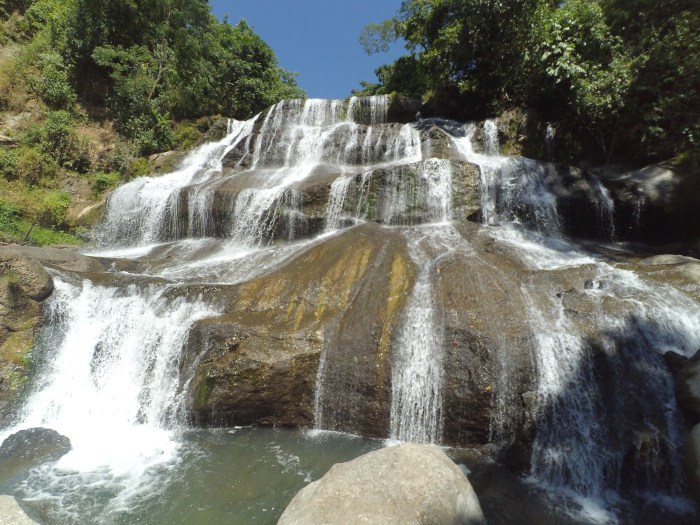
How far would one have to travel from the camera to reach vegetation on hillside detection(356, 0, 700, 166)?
10.8 metres

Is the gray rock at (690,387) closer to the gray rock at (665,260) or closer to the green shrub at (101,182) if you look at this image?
the gray rock at (665,260)

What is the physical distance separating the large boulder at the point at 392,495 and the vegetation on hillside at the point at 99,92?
15.3 meters

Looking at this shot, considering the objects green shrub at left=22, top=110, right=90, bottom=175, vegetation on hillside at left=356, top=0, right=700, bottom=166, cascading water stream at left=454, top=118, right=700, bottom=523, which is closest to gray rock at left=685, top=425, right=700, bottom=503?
cascading water stream at left=454, top=118, right=700, bottom=523

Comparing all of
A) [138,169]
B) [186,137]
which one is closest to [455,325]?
[138,169]

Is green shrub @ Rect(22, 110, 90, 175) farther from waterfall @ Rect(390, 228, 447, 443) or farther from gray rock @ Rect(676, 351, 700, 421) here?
gray rock @ Rect(676, 351, 700, 421)

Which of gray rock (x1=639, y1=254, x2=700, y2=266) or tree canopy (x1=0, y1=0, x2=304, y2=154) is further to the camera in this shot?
tree canopy (x1=0, y1=0, x2=304, y2=154)

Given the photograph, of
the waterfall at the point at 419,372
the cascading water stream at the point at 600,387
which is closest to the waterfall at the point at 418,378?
the waterfall at the point at 419,372

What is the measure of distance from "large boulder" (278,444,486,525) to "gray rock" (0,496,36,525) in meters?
2.59

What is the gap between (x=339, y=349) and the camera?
6828mm

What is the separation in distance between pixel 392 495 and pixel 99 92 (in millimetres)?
24581

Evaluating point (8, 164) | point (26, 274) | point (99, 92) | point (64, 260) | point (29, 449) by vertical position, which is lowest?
point (29, 449)

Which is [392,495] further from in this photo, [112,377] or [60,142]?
[60,142]

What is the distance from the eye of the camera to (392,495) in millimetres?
3750

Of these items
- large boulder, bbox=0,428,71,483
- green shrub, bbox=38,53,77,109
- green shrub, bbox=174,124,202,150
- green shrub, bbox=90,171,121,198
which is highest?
green shrub, bbox=38,53,77,109
